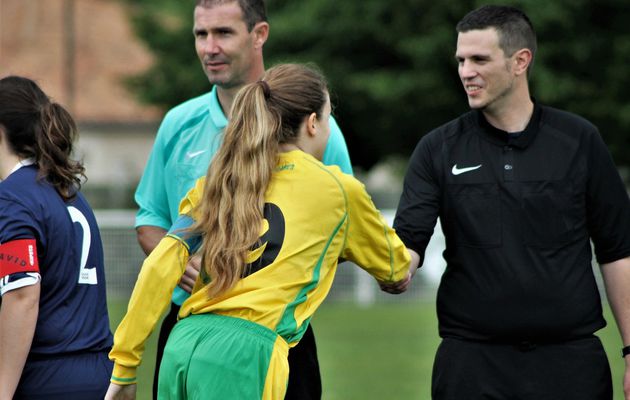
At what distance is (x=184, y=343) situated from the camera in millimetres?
4047

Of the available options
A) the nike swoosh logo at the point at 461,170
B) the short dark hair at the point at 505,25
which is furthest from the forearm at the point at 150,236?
the short dark hair at the point at 505,25

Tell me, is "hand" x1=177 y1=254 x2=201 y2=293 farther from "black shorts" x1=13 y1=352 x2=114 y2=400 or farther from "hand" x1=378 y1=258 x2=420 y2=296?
"hand" x1=378 y1=258 x2=420 y2=296

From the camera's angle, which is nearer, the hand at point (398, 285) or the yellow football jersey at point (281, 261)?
the yellow football jersey at point (281, 261)

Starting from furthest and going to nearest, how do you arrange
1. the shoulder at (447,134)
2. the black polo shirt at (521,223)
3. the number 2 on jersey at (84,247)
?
the shoulder at (447,134) → the black polo shirt at (521,223) → the number 2 on jersey at (84,247)

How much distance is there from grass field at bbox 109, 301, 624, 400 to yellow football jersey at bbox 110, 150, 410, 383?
5.51m

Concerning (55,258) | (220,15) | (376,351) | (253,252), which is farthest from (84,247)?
(376,351)

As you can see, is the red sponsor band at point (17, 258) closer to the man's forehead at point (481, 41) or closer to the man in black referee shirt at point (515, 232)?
the man in black referee shirt at point (515, 232)

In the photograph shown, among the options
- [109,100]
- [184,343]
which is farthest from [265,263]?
[109,100]

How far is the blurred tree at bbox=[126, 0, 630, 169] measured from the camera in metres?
24.5

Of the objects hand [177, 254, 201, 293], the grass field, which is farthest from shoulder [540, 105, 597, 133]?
the grass field

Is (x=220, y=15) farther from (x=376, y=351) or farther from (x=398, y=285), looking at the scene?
(x=376, y=351)

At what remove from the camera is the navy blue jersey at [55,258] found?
4254mm

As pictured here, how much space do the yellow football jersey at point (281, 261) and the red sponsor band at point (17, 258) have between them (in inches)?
A: 16.8

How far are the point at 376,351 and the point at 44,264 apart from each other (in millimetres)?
8698
